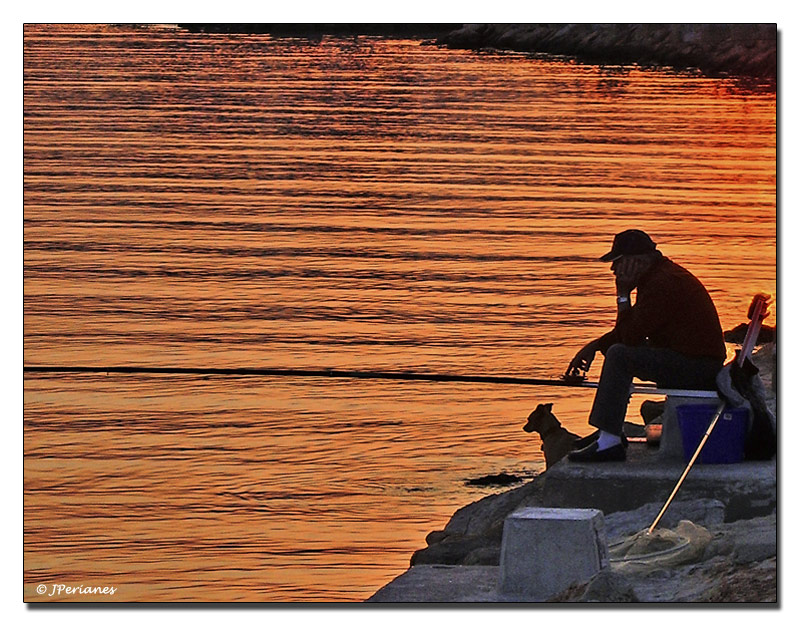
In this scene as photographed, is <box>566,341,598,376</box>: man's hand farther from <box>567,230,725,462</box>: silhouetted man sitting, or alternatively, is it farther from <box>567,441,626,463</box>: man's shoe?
<box>567,441,626,463</box>: man's shoe

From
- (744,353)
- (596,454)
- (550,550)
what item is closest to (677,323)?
(744,353)

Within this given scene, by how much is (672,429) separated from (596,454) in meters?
0.22

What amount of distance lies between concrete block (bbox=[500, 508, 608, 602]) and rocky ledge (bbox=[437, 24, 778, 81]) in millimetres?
1384

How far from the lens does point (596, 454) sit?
5191mm

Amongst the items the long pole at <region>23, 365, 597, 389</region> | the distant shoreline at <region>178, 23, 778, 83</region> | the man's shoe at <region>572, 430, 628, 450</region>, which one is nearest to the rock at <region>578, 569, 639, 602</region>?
the man's shoe at <region>572, 430, 628, 450</region>

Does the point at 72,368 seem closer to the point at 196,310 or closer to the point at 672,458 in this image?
the point at 196,310

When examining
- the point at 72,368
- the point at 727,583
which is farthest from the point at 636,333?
the point at 72,368

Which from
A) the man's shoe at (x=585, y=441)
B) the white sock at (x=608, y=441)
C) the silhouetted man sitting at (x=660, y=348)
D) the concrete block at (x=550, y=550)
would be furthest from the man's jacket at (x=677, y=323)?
the concrete block at (x=550, y=550)

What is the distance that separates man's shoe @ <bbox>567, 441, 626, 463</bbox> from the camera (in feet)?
17.0

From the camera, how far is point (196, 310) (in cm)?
618

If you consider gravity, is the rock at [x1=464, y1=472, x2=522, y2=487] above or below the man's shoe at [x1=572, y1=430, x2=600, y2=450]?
below

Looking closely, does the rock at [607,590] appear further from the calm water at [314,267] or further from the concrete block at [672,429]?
the calm water at [314,267]
